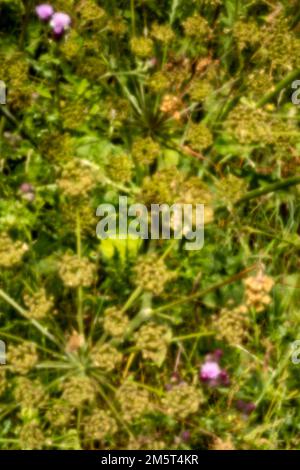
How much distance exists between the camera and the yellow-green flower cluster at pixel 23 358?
2045 millimetres

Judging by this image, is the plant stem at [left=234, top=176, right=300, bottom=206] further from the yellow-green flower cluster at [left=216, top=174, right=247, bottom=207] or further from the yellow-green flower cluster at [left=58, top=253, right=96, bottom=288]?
the yellow-green flower cluster at [left=58, top=253, right=96, bottom=288]

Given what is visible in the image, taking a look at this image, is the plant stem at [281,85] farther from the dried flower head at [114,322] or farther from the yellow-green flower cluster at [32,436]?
the yellow-green flower cluster at [32,436]

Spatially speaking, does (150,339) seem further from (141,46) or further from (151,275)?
(141,46)

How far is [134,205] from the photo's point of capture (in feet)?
8.78

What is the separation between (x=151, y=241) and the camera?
241 centimetres

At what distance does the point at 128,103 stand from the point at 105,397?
4.39ft

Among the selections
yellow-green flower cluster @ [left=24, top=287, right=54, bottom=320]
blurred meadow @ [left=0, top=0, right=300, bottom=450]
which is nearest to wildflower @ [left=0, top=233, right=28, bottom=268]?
blurred meadow @ [left=0, top=0, right=300, bottom=450]

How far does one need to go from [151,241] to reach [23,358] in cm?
65

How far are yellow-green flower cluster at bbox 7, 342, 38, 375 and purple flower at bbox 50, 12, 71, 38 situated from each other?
49.8 inches

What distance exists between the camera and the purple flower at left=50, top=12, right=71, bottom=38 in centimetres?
254

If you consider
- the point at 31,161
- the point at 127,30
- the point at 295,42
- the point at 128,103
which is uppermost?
the point at 127,30
